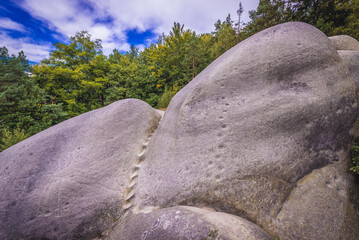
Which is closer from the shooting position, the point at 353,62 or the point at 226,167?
the point at 226,167

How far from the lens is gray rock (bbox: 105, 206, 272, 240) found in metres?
1.90

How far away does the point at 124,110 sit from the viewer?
442 cm

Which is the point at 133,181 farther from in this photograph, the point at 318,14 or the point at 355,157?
the point at 318,14

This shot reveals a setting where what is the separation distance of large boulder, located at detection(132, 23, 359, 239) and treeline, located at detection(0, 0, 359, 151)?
9.35 metres

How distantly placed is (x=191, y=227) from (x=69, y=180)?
286 centimetres

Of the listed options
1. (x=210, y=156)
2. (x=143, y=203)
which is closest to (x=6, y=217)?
(x=143, y=203)

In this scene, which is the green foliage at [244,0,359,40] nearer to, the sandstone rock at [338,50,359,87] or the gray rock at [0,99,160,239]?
the sandstone rock at [338,50,359,87]

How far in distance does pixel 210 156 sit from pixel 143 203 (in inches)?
68.4

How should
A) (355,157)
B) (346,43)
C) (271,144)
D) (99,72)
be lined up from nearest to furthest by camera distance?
(355,157), (271,144), (346,43), (99,72)

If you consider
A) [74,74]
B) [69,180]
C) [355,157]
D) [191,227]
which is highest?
[74,74]

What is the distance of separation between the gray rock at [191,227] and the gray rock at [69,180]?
1.04 meters

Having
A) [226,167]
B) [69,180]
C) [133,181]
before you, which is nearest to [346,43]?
[226,167]

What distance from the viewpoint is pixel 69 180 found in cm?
314

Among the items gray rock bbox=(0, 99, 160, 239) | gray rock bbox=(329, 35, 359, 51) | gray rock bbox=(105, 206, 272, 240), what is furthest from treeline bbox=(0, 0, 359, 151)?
gray rock bbox=(105, 206, 272, 240)
